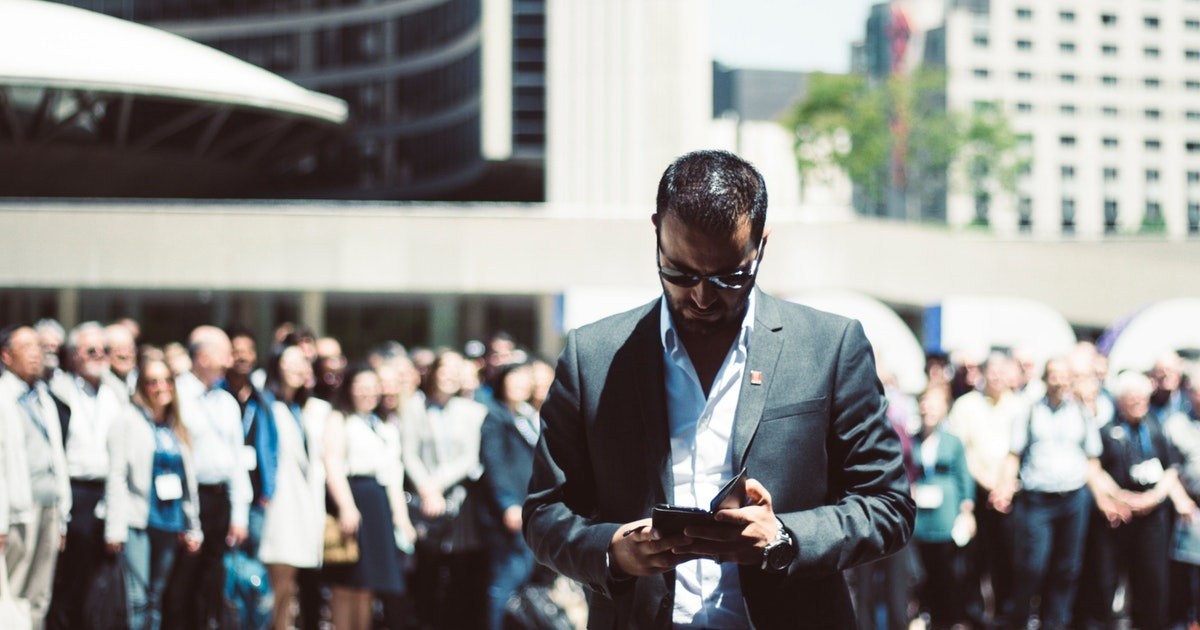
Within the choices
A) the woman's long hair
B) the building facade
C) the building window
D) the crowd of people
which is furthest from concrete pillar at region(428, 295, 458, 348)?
the building window

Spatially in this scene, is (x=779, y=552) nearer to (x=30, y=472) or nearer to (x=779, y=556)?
(x=779, y=556)

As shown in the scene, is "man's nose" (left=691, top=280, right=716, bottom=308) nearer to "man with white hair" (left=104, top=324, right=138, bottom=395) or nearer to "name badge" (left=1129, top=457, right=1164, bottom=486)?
"man with white hair" (left=104, top=324, right=138, bottom=395)

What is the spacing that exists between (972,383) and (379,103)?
223 ft

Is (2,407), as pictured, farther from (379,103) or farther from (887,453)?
(379,103)

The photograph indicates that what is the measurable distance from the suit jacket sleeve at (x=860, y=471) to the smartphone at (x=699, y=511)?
0.86 feet

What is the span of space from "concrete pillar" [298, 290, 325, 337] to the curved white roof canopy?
1289 cm

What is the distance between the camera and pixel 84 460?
967 centimetres

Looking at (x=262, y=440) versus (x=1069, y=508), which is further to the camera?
(x=1069, y=508)

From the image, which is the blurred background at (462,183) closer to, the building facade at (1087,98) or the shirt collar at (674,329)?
the building facade at (1087,98)

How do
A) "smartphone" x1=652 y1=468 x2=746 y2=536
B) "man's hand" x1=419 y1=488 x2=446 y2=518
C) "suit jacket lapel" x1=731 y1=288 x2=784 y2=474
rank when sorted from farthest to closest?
"man's hand" x1=419 y1=488 x2=446 y2=518, "suit jacket lapel" x1=731 y1=288 x2=784 y2=474, "smartphone" x1=652 y1=468 x2=746 y2=536

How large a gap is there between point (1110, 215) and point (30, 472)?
109440 mm

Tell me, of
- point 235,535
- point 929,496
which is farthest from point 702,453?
point 929,496

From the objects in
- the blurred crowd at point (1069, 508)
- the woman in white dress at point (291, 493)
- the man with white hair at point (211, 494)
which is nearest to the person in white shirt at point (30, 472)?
the man with white hair at point (211, 494)

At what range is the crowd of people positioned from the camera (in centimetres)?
916
